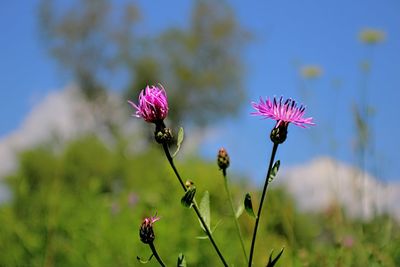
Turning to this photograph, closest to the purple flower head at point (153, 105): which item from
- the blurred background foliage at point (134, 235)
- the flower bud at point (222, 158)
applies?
the flower bud at point (222, 158)

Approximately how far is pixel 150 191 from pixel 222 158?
3634mm

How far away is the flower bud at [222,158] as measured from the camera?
0.99 metres

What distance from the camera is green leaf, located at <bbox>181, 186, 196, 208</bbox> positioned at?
86 cm

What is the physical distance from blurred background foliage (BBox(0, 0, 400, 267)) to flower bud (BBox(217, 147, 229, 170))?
0.34ft

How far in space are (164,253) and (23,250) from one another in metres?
0.71

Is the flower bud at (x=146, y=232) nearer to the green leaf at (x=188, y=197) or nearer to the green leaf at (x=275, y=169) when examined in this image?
the green leaf at (x=188, y=197)

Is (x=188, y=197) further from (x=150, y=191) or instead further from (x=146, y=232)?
(x=150, y=191)

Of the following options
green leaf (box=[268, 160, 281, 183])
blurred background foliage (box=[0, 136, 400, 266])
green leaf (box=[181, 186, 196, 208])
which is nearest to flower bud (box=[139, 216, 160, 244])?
green leaf (box=[181, 186, 196, 208])

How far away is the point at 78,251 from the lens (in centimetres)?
281

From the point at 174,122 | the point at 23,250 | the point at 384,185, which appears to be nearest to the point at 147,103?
the point at 384,185

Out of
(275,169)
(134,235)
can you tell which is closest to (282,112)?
(275,169)

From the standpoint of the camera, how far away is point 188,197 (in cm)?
87

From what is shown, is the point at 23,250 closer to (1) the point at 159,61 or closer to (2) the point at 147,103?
(2) the point at 147,103

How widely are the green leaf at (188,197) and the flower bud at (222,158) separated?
132 mm
